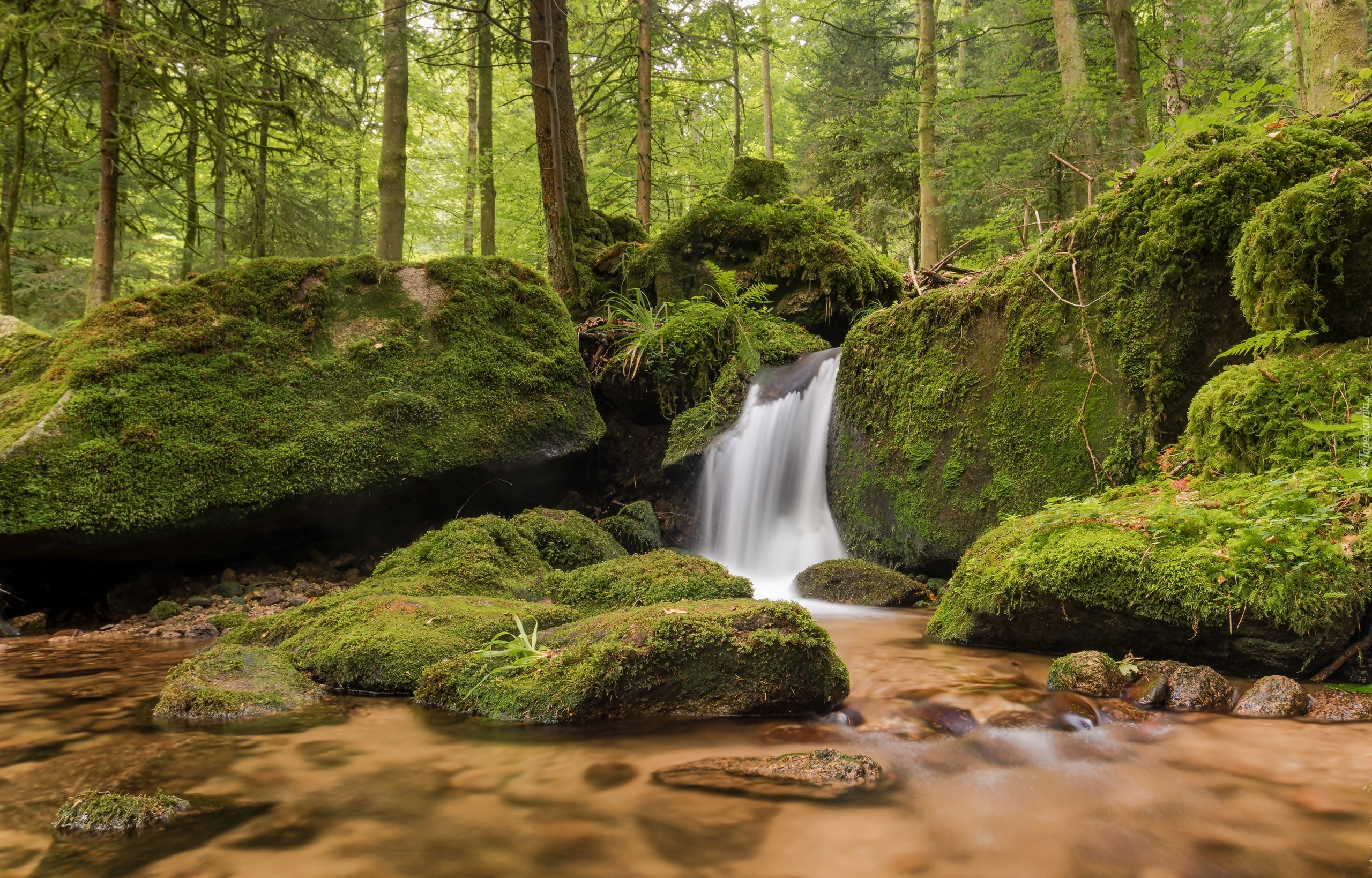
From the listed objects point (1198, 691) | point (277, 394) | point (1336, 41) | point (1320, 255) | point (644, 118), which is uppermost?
point (644, 118)

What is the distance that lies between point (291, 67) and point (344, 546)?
659cm

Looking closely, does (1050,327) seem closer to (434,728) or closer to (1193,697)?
(1193,697)

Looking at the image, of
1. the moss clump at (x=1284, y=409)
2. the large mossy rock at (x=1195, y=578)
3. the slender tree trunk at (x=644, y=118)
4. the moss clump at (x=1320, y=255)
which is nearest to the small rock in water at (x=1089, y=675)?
the large mossy rock at (x=1195, y=578)

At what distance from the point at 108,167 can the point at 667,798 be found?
8.27 meters

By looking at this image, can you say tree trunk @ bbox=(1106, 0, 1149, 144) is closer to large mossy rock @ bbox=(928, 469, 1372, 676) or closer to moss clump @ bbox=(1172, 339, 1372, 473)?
moss clump @ bbox=(1172, 339, 1372, 473)

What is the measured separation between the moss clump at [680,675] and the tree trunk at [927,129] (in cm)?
1047

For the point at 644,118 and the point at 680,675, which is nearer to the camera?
the point at 680,675

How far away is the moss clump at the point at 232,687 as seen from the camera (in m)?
2.84

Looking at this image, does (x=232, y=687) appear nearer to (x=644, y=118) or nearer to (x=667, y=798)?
(x=667, y=798)

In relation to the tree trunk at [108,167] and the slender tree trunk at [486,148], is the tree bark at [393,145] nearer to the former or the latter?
the slender tree trunk at [486,148]

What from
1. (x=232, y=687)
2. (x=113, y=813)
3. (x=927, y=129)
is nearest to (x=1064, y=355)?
(x=232, y=687)

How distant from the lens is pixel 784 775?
2238 mm

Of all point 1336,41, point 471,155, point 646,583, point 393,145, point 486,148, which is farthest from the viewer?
point 471,155

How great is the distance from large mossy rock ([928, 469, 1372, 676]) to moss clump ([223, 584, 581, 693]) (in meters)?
2.33
